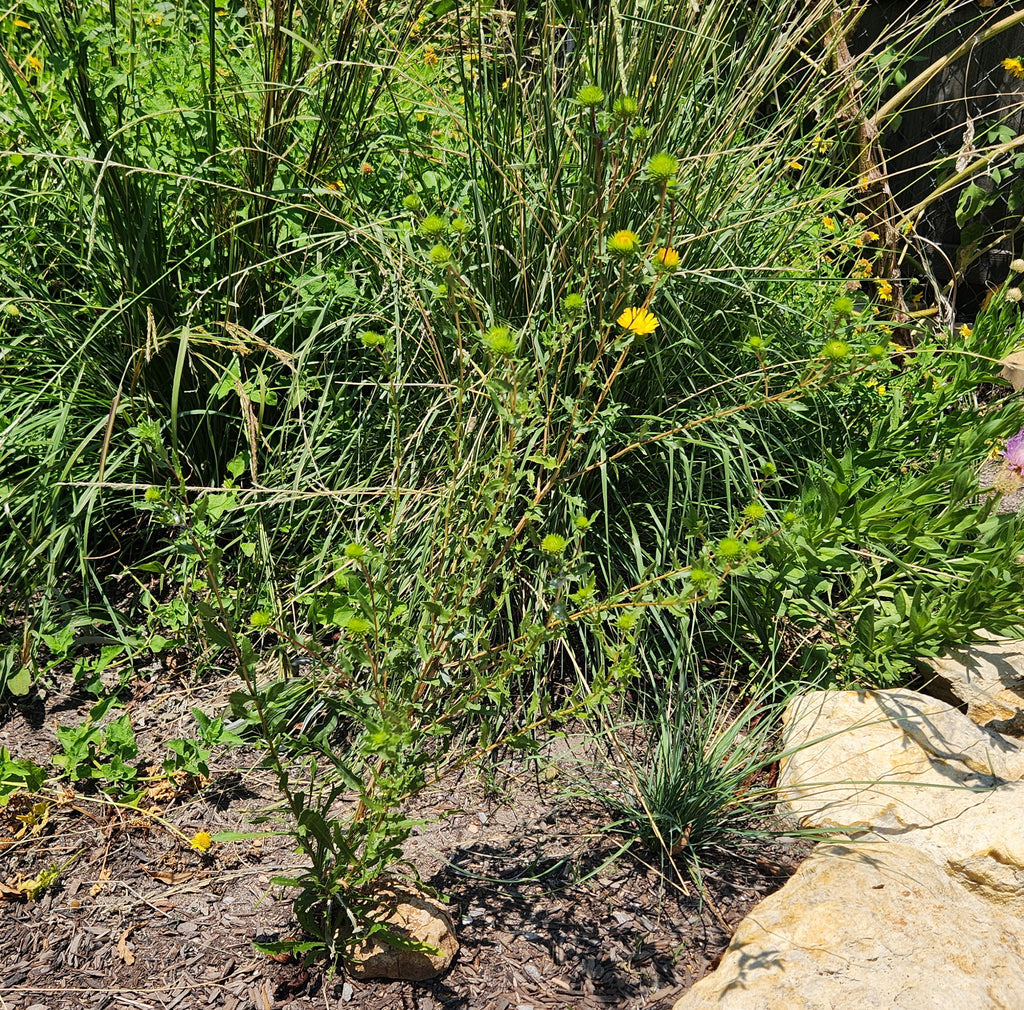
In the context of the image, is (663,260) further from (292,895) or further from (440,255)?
(292,895)

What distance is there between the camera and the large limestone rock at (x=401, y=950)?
1.73 meters

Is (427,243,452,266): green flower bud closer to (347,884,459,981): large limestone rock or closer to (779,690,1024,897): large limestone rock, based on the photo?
(347,884,459,981): large limestone rock

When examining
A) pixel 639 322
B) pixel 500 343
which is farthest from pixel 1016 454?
pixel 500 343

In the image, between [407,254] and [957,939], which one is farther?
[407,254]

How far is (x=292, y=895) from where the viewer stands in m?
1.87

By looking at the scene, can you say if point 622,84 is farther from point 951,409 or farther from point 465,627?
point 951,409

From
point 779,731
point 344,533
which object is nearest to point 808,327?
point 779,731

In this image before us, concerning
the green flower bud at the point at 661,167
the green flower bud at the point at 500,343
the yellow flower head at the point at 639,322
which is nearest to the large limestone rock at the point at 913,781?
the yellow flower head at the point at 639,322

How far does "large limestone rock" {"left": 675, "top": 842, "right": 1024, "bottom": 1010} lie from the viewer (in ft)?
5.24

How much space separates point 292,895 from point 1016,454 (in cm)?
252

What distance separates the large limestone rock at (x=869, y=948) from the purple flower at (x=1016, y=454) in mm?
1613

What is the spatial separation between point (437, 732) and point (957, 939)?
0.98 m

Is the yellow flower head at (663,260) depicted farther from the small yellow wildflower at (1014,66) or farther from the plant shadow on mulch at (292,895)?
the small yellow wildflower at (1014,66)

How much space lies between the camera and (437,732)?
1609 mm
